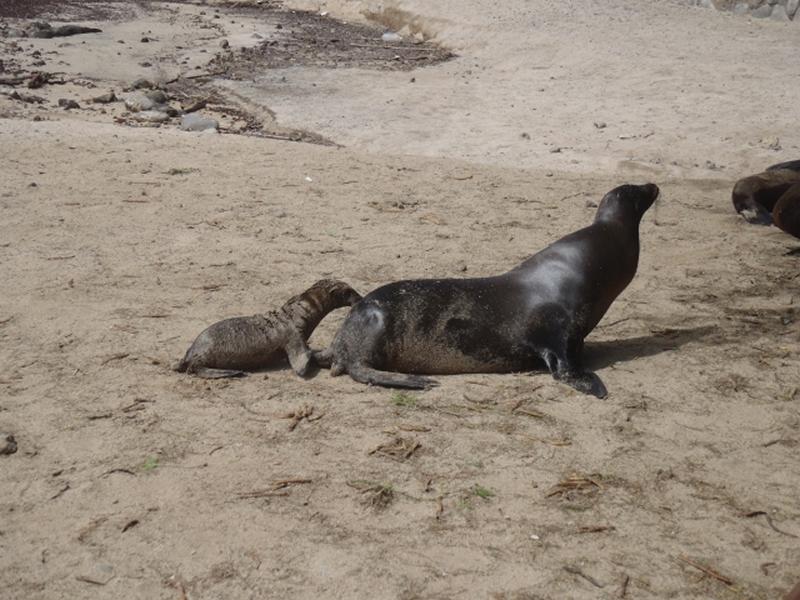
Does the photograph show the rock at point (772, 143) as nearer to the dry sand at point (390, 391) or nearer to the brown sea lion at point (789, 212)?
the dry sand at point (390, 391)

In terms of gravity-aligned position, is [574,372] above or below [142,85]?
above

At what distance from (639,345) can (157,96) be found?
8.33 metres

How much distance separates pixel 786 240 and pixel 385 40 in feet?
36.0

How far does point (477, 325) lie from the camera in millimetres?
5703

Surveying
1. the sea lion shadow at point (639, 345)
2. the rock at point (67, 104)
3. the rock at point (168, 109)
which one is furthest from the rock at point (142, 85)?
the sea lion shadow at point (639, 345)

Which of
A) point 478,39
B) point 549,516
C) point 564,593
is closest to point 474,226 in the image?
point 549,516

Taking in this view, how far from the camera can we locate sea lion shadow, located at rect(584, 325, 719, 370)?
5809 mm

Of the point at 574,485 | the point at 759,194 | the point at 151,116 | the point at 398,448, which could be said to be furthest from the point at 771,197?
the point at 151,116

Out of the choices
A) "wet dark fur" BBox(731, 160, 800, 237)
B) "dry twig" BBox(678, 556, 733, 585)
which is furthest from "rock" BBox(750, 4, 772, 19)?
"dry twig" BBox(678, 556, 733, 585)

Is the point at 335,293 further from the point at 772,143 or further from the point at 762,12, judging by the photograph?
the point at 762,12

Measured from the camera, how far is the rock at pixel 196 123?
38.0ft

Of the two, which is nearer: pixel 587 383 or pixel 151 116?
pixel 587 383

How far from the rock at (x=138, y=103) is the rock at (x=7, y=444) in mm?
8139

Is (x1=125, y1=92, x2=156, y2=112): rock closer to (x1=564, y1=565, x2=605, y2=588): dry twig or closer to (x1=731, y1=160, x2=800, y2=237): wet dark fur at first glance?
(x1=731, y1=160, x2=800, y2=237): wet dark fur
